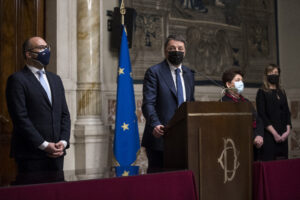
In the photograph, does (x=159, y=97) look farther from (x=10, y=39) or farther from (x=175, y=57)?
(x=10, y=39)

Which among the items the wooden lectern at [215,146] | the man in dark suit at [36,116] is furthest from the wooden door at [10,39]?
the wooden lectern at [215,146]

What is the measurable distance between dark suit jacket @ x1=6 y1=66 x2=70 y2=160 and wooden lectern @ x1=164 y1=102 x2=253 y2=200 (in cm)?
97

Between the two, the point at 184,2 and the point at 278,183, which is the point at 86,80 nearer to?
the point at 184,2

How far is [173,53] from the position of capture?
11.4 feet

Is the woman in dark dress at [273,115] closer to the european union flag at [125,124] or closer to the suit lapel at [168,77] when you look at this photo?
the european union flag at [125,124]

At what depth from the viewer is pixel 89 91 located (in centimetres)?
563

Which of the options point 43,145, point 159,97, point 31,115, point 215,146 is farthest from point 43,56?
point 215,146

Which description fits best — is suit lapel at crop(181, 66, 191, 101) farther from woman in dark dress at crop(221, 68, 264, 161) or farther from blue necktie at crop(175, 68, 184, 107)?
woman in dark dress at crop(221, 68, 264, 161)

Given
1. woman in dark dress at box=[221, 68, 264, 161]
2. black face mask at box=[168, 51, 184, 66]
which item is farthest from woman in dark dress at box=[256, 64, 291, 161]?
black face mask at box=[168, 51, 184, 66]

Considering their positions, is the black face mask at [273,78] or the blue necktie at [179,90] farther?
the black face mask at [273,78]

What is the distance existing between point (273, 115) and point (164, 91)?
2119 millimetres

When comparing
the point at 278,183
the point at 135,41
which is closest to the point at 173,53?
the point at 278,183

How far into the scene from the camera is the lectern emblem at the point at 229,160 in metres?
2.74

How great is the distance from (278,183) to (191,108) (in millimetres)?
1082
